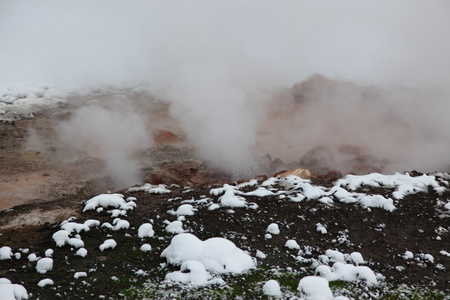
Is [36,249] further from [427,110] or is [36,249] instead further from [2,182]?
[427,110]

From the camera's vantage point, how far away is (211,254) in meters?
4.60

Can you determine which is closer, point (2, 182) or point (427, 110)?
point (2, 182)

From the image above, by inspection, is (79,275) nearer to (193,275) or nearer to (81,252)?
(81,252)

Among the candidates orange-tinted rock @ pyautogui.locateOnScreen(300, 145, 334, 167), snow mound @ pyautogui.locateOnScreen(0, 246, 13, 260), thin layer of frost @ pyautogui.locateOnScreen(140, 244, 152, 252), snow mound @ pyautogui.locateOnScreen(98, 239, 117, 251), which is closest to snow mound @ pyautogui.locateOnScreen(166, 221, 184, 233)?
thin layer of frost @ pyautogui.locateOnScreen(140, 244, 152, 252)

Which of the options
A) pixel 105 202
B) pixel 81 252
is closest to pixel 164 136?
pixel 105 202

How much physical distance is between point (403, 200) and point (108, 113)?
47.5 ft

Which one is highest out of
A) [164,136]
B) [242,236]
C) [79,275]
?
[164,136]

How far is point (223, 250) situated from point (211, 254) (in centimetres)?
18

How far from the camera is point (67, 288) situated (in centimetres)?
403

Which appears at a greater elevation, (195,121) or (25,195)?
(195,121)

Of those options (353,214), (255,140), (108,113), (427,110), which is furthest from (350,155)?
(108,113)

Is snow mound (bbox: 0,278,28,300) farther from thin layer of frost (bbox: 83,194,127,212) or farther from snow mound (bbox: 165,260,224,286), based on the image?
thin layer of frost (bbox: 83,194,127,212)

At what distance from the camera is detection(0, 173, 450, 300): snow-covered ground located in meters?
4.14

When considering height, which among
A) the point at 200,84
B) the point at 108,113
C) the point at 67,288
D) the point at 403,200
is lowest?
the point at 67,288
